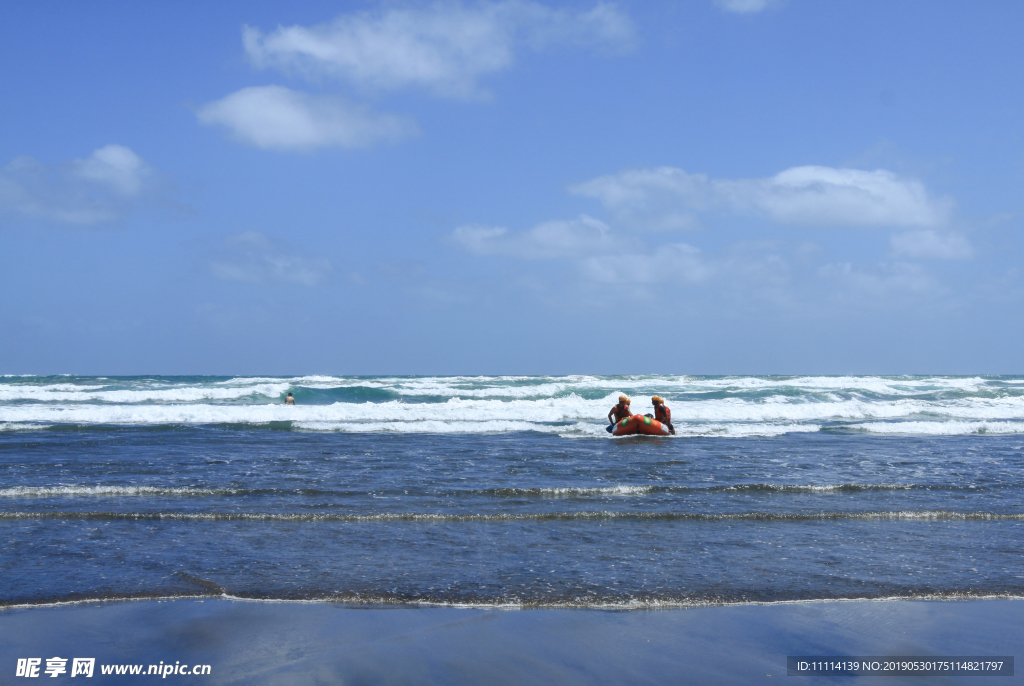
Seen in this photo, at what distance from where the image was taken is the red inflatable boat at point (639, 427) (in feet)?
55.2

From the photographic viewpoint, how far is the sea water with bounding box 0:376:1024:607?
18.5ft

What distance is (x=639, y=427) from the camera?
16828mm

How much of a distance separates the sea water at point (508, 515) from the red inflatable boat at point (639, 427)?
692 mm

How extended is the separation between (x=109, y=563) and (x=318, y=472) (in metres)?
5.04

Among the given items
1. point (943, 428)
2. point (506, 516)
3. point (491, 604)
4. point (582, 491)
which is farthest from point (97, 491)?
point (943, 428)

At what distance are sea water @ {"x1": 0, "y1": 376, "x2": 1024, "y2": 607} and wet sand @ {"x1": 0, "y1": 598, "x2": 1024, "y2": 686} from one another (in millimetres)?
280

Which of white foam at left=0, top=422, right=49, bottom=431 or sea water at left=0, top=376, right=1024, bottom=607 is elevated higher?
white foam at left=0, top=422, right=49, bottom=431

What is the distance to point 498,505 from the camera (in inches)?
344

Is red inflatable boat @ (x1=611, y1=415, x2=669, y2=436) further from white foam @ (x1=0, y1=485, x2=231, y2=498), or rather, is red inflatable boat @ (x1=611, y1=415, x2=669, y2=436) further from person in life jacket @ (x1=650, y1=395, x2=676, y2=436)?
white foam @ (x1=0, y1=485, x2=231, y2=498)

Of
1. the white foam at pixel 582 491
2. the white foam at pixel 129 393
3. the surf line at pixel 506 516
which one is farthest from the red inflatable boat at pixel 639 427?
the white foam at pixel 129 393

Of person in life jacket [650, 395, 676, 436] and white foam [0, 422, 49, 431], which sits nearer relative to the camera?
person in life jacket [650, 395, 676, 436]

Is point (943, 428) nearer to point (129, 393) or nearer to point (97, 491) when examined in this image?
point (97, 491)

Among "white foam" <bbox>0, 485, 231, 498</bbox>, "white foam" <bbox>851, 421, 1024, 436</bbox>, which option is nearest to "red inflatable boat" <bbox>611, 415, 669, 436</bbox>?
"white foam" <bbox>851, 421, 1024, 436</bbox>

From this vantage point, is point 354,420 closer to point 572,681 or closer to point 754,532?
point 754,532
